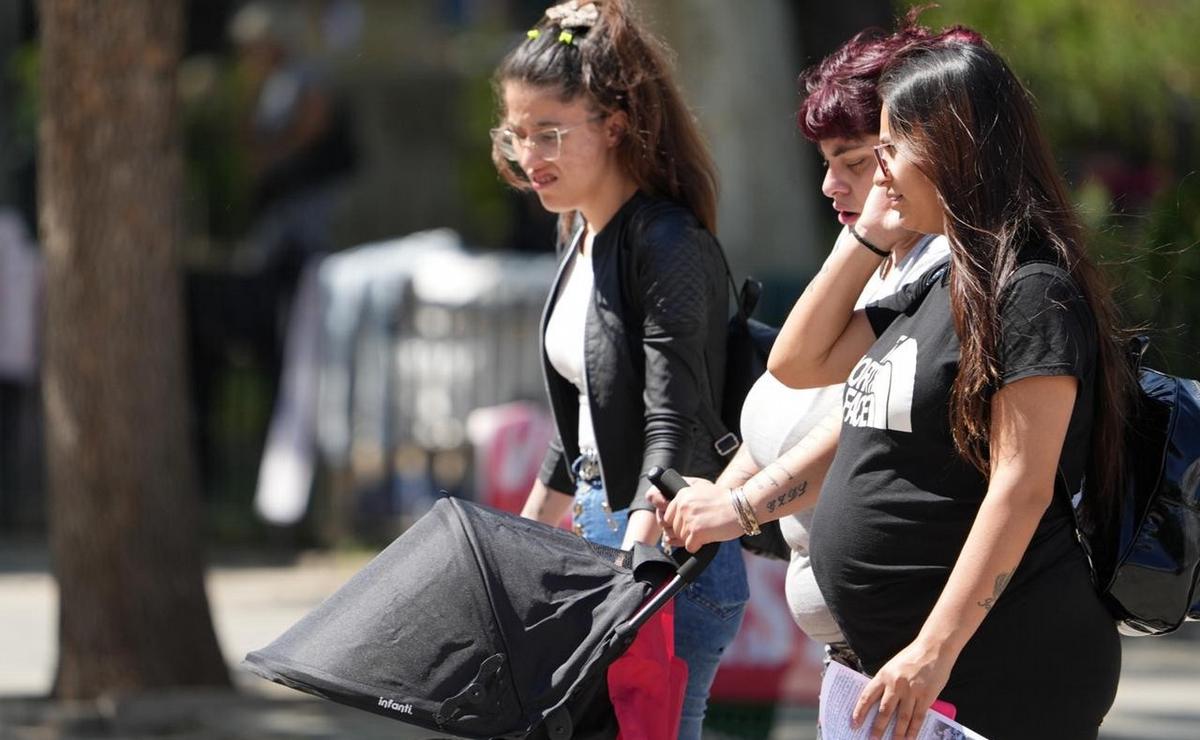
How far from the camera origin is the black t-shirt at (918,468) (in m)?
2.83

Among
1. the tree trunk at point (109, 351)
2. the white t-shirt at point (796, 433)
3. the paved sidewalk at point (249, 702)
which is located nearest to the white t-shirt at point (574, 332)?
the white t-shirt at point (796, 433)

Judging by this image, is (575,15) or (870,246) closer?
(870,246)

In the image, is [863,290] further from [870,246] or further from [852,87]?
[852,87]

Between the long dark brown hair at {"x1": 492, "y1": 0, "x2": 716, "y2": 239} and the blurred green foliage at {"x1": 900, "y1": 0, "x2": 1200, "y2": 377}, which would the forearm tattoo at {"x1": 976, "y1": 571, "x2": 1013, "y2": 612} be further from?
the blurred green foliage at {"x1": 900, "y1": 0, "x2": 1200, "y2": 377}

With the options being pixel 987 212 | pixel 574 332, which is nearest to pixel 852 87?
pixel 987 212

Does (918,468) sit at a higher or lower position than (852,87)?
lower

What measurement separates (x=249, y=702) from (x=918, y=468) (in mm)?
4628

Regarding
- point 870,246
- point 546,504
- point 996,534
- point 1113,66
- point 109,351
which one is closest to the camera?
point 996,534

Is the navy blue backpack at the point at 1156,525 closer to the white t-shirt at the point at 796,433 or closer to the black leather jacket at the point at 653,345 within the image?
the white t-shirt at the point at 796,433

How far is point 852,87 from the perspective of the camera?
132 inches

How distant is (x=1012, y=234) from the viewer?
288 centimetres

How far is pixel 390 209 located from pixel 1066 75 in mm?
6898

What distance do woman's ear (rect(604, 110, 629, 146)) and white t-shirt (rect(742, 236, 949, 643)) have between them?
600 millimetres

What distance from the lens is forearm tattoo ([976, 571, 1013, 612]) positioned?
283cm
